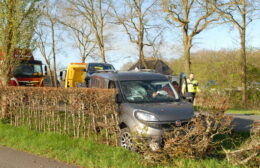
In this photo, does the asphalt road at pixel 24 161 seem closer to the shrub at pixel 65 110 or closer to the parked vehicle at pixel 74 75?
the shrub at pixel 65 110

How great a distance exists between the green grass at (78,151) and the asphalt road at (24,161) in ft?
0.79

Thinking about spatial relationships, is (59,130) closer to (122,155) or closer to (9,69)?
(122,155)

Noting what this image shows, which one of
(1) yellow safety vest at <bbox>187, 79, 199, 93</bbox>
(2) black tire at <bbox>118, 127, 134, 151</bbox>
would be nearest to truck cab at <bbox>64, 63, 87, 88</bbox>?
(1) yellow safety vest at <bbox>187, 79, 199, 93</bbox>

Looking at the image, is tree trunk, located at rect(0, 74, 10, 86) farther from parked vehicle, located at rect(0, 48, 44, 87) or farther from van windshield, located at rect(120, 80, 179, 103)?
van windshield, located at rect(120, 80, 179, 103)

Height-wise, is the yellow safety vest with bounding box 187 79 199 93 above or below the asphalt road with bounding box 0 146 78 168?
above

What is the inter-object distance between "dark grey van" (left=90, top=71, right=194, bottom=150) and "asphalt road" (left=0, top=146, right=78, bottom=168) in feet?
5.35

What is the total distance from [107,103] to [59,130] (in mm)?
2427

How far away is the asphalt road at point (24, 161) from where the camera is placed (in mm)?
6438

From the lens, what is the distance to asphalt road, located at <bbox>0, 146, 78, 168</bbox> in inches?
253

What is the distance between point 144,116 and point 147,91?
58.2 inches

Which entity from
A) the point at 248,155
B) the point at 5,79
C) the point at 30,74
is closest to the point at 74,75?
the point at 30,74

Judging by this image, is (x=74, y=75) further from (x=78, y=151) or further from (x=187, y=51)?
(x=78, y=151)

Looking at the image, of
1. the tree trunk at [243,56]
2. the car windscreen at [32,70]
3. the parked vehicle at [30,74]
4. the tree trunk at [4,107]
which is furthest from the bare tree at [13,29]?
the tree trunk at [243,56]

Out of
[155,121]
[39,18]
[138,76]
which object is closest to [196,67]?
[39,18]
